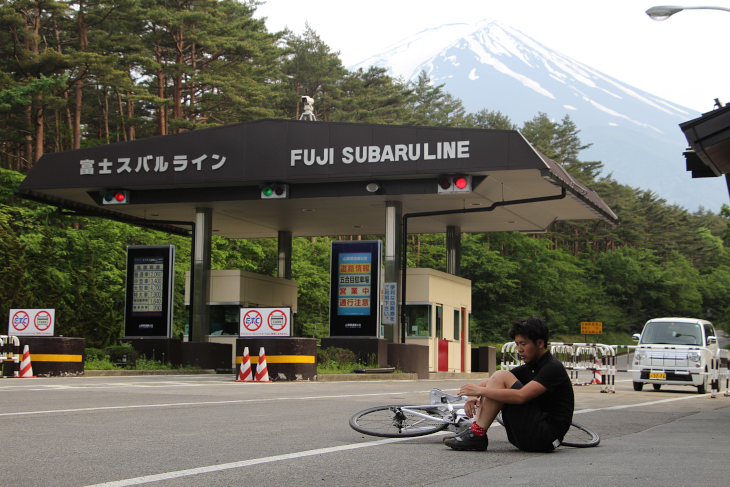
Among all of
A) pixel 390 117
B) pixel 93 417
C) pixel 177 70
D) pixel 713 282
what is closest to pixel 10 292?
pixel 177 70

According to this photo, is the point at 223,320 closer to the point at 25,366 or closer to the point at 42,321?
the point at 42,321

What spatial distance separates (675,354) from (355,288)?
30.0 feet

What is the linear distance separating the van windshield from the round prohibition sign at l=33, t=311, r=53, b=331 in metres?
15.0

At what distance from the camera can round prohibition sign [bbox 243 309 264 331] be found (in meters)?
21.1

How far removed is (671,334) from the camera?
2114cm

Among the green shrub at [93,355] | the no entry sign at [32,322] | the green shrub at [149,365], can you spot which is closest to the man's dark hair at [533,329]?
the no entry sign at [32,322]

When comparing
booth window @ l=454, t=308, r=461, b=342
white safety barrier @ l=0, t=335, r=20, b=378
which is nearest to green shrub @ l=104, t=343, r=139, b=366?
white safety barrier @ l=0, t=335, r=20, b=378

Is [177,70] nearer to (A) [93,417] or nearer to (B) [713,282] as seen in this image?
(A) [93,417]

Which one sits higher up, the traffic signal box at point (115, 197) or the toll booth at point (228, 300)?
the traffic signal box at point (115, 197)

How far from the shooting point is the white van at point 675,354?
794 inches

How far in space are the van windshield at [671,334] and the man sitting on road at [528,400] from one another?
14982mm

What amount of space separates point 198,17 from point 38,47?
27.1 feet

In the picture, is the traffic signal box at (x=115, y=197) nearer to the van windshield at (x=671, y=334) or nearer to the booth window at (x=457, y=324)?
the booth window at (x=457, y=324)

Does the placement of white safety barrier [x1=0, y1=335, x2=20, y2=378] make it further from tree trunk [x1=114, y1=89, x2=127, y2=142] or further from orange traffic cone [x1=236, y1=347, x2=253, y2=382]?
tree trunk [x1=114, y1=89, x2=127, y2=142]
